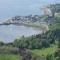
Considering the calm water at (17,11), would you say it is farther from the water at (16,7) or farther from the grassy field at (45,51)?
the grassy field at (45,51)

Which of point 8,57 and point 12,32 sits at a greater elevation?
point 12,32

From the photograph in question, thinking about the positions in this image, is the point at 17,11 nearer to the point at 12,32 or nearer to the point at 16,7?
the point at 16,7

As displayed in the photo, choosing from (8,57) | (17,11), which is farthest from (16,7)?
(8,57)

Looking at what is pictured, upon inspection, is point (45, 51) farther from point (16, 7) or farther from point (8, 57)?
point (16, 7)

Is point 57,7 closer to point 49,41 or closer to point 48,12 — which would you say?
point 48,12

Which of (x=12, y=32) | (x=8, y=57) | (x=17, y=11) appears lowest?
(x=8, y=57)

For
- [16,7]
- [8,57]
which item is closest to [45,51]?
[8,57]

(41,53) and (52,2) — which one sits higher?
(52,2)

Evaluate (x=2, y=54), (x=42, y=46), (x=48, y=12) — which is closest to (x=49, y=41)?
(x=42, y=46)
